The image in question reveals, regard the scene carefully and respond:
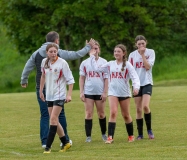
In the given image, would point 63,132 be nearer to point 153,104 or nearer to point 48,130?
point 48,130

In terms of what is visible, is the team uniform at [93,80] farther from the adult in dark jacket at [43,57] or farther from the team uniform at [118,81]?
the adult in dark jacket at [43,57]

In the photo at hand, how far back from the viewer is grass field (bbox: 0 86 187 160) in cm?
1048

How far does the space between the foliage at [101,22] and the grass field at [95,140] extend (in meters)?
23.1

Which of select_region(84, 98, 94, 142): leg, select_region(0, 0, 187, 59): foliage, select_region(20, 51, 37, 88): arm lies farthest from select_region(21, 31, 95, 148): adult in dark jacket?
select_region(0, 0, 187, 59): foliage

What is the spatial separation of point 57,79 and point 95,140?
2.46 m

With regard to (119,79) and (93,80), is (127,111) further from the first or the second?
(93,80)

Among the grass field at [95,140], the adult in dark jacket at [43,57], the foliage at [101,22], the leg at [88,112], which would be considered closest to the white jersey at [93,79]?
the leg at [88,112]

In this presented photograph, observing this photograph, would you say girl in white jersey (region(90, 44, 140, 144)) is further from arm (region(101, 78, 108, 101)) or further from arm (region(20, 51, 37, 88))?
arm (region(20, 51, 37, 88))

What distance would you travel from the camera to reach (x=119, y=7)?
147 ft

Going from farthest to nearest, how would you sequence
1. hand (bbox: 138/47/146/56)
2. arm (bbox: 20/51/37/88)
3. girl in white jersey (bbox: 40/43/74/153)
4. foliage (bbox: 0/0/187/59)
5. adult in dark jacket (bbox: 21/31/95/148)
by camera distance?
foliage (bbox: 0/0/187/59) → hand (bbox: 138/47/146/56) → arm (bbox: 20/51/37/88) → adult in dark jacket (bbox: 21/31/95/148) → girl in white jersey (bbox: 40/43/74/153)

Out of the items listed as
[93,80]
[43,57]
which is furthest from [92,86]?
[43,57]

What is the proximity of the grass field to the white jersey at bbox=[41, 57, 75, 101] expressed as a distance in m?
0.96

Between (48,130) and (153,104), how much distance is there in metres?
11.8

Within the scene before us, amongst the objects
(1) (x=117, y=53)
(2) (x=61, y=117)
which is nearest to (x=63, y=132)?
(2) (x=61, y=117)
